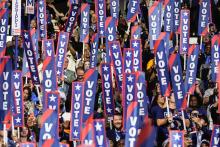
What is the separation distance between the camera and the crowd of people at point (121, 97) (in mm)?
9008

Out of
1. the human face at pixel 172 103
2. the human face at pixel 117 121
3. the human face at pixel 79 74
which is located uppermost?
the human face at pixel 79 74

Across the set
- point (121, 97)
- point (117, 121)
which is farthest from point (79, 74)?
point (117, 121)

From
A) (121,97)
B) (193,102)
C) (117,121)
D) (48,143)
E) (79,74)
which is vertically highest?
(48,143)

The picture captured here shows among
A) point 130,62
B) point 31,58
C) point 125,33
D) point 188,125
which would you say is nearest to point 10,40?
point 125,33

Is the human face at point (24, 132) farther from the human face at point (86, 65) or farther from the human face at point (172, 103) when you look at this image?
the human face at point (86, 65)

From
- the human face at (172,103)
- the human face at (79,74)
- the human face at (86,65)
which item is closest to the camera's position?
the human face at (172,103)

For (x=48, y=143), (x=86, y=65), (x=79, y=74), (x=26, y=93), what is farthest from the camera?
(x=86, y=65)

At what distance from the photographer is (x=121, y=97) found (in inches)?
387

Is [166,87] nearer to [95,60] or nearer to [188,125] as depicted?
[188,125]

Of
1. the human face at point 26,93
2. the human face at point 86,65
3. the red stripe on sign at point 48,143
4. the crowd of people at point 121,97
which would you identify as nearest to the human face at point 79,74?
the crowd of people at point 121,97

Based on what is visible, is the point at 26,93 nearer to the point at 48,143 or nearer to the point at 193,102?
the point at 193,102

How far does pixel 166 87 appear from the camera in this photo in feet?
30.5

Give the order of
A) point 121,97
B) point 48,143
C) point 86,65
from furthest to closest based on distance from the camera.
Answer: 1. point 86,65
2. point 121,97
3. point 48,143

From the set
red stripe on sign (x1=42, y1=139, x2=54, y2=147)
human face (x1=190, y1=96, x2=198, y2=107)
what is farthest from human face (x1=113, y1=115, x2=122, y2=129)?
red stripe on sign (x1=42, y1=139, x2=54, y2=147)
